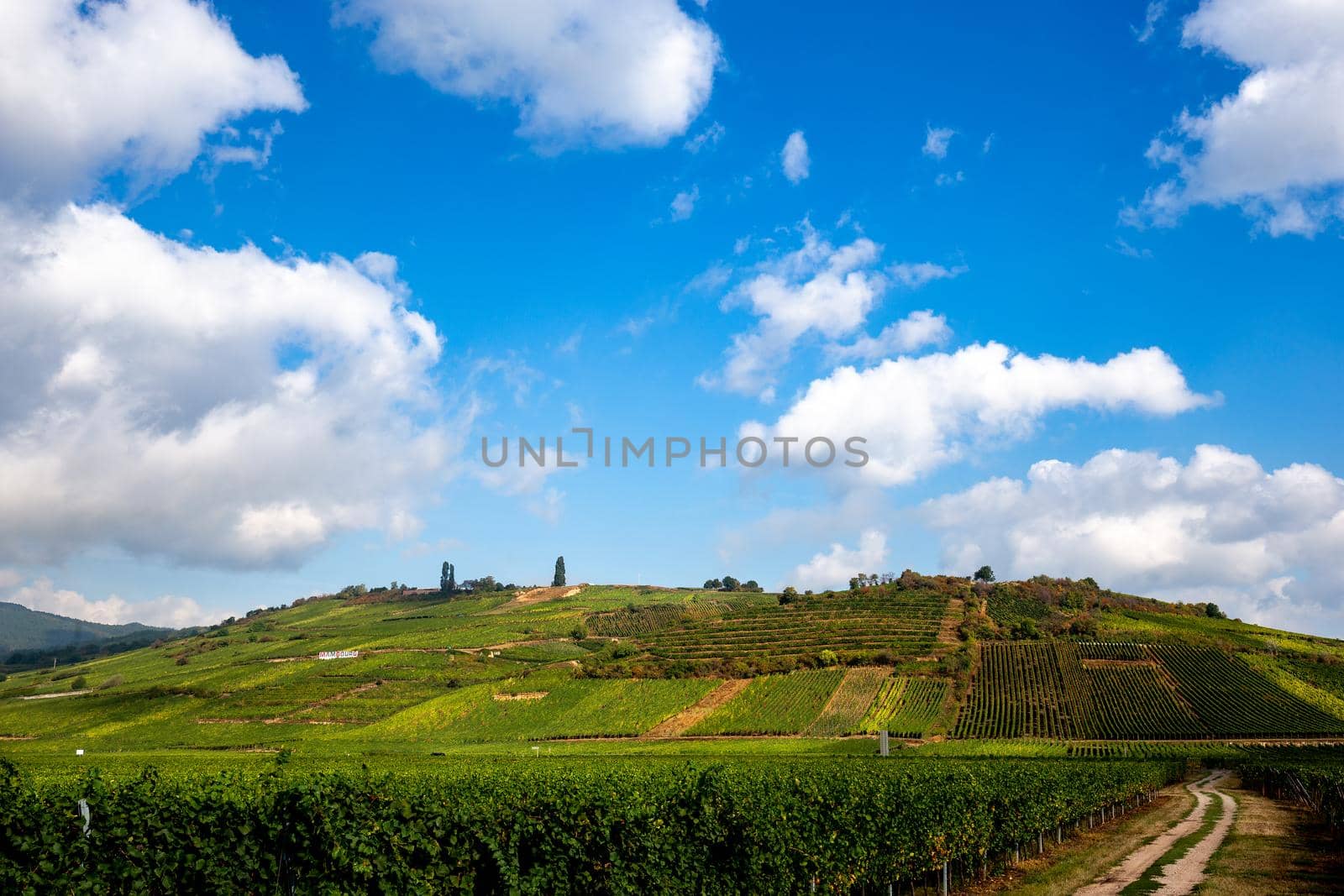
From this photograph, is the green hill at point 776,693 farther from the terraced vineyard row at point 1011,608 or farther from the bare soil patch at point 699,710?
the terraced vineyard row at point 1011,608

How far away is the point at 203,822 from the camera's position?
12.1 m

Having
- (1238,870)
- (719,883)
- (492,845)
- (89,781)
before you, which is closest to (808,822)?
(719,883)

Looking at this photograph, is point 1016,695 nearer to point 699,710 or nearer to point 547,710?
point 699,710

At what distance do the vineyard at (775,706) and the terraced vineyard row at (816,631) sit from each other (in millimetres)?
16555

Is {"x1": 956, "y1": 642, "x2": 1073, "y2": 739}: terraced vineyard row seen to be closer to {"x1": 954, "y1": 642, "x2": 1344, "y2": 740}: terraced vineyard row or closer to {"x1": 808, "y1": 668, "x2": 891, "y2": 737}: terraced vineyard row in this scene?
{"x1": 954, "y1": 642, "x2": 1344, "y2": 740}: terraced vineyard row

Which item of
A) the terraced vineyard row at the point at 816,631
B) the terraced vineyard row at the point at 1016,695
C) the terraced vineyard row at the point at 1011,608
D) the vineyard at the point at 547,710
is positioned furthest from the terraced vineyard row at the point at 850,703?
the terraced vineyard row at the point at 1011,608

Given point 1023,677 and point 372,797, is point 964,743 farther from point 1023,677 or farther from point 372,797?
point 372,797

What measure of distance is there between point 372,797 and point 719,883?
26.8ft

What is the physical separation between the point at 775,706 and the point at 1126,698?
51431mm

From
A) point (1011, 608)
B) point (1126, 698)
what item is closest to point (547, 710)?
point (1126, 698)

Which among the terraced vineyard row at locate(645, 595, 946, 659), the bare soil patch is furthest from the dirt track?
the terraced vineyard row at locate(645, 595, 946, 659)

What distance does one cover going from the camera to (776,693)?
425 ft

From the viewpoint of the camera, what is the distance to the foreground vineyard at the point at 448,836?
11352 millimetres

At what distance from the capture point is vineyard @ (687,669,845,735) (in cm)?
11319
